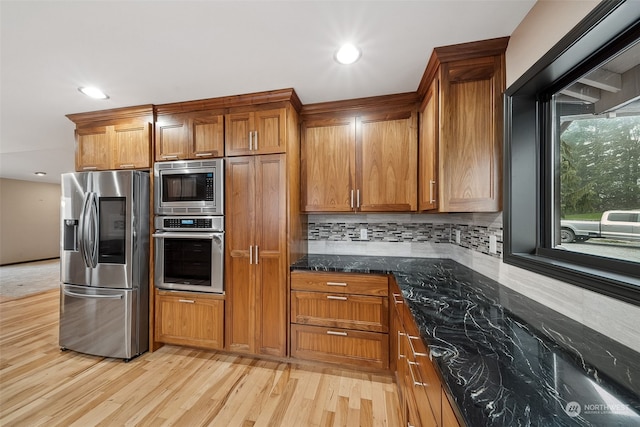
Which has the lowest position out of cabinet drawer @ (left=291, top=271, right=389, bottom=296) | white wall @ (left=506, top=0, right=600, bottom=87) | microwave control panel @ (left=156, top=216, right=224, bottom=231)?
cabinet drawer @ (left=291, top=271, right=389, bottom=296)

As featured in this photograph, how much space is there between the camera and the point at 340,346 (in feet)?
6.63

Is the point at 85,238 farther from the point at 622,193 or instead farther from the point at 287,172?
the point at 622,193

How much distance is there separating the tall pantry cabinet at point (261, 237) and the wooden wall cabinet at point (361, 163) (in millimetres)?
222

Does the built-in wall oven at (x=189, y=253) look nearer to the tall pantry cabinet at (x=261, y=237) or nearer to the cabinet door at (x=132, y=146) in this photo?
the tall pantry cabinet at (x=261, y=237)

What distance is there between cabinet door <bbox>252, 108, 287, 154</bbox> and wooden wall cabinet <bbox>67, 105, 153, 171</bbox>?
1.07m

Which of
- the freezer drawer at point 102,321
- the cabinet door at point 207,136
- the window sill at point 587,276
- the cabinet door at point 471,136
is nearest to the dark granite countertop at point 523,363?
the window sill at point 587,276

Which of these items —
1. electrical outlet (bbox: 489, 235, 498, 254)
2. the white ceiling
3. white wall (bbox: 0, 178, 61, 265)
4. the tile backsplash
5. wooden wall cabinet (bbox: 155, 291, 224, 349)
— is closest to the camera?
the tile backsplash

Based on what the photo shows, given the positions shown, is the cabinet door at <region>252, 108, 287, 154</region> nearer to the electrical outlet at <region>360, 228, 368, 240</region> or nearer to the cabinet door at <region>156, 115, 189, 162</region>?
the cabinet door at <region>156, 115, 189, 162</region>

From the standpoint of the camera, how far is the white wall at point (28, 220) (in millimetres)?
6480

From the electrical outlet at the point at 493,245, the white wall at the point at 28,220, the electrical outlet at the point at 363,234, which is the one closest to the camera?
the electrical outlet at the point at 493,245

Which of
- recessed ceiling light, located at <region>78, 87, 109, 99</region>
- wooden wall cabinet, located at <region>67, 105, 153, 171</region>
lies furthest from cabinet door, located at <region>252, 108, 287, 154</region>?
recessed ceiling light, located at <region>78, 87, 109, 99</region>

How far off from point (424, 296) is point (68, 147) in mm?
5105

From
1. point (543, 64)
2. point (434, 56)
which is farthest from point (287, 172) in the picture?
point (543, 64)

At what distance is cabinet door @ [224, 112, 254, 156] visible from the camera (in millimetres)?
2180
